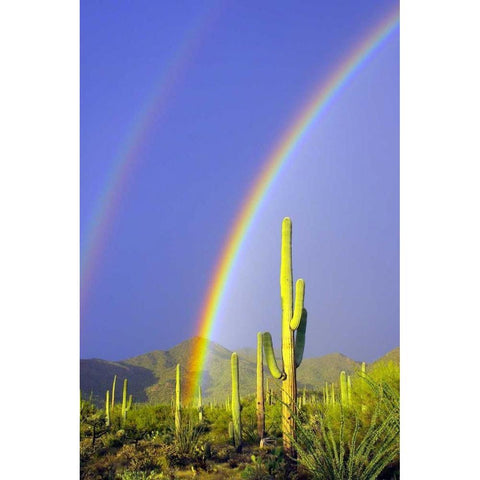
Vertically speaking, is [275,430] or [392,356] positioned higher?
[392,356]

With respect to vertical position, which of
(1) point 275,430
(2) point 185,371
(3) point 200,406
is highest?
(2) point 185,371

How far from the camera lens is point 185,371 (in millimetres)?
6723

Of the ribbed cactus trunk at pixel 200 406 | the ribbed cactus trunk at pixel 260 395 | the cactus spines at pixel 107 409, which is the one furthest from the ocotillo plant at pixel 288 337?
the cactus spines at pixel 107 409

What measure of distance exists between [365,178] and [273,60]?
130 centimetres

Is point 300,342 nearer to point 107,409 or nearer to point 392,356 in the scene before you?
point 392,356

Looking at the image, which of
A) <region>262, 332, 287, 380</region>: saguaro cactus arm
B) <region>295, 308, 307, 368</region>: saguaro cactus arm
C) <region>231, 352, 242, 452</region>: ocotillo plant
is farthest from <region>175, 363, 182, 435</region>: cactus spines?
<region>295, 308, 307, 368</region>: saguaro cactus arm

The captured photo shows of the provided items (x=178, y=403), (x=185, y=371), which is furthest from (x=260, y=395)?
(x=185, y=371)

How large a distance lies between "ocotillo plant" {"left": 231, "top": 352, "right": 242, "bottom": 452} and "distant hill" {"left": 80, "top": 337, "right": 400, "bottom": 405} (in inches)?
3.0

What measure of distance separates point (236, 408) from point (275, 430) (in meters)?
0.38

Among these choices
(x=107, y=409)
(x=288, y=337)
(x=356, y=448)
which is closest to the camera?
(x=356, y=448)

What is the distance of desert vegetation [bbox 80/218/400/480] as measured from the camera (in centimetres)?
503

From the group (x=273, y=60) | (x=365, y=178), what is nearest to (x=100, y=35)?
(x=273, y=60)

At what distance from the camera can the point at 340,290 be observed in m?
5.96
